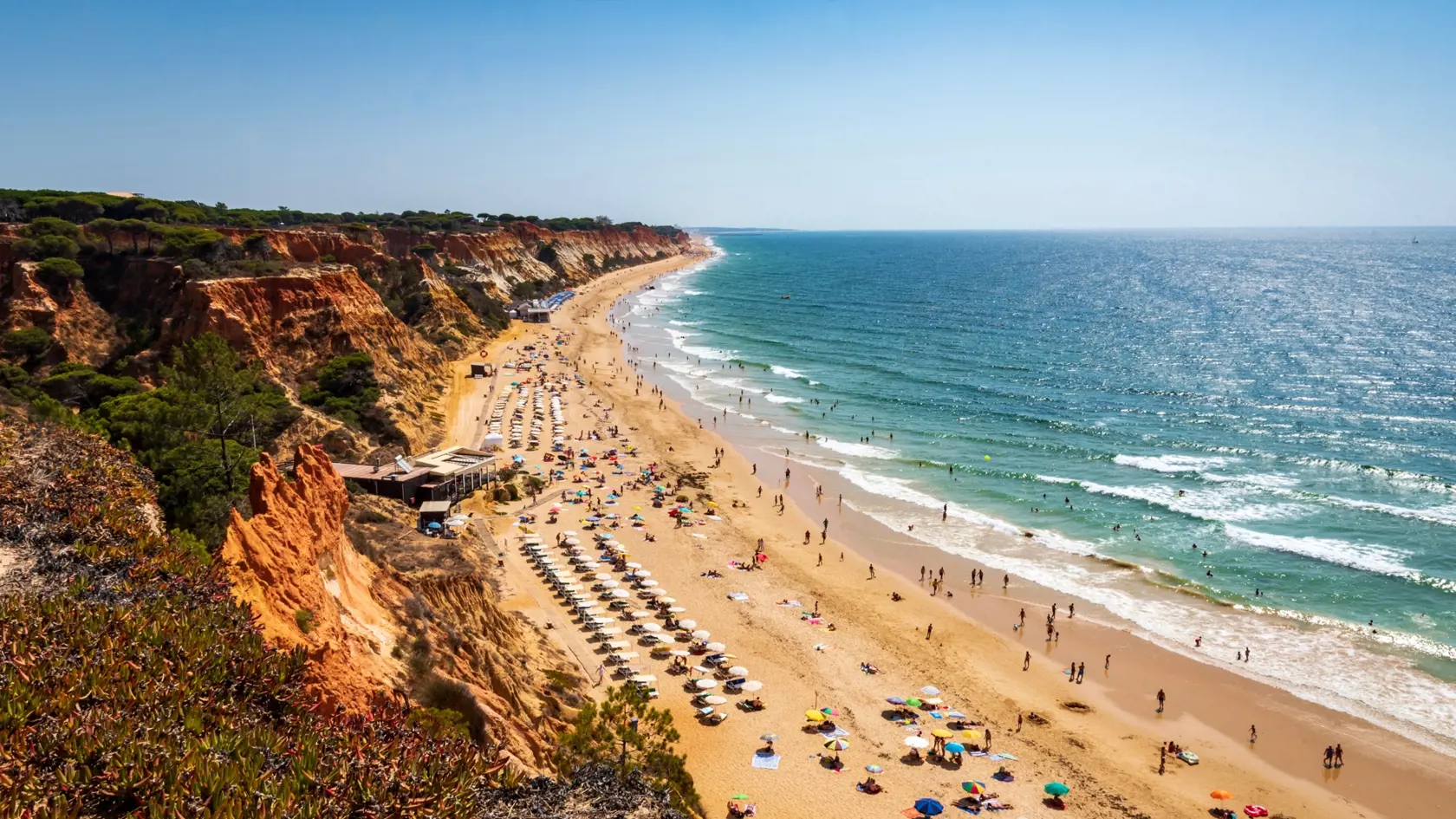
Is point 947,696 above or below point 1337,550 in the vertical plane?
below

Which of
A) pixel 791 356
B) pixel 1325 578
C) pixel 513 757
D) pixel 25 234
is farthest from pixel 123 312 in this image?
pixel 1325 578

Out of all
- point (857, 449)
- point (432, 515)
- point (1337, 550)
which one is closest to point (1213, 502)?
point (1337, 550)

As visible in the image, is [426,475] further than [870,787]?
Yes

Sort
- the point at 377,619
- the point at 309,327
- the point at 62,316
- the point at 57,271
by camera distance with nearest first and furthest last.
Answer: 1. the point at 377,619
2. the point at 62,316
3. the point at 57,271
4. the point at 309,327

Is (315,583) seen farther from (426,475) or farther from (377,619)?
(426,475)

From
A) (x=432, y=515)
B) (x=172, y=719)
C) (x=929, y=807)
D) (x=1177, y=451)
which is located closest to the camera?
(x=172, y=719)

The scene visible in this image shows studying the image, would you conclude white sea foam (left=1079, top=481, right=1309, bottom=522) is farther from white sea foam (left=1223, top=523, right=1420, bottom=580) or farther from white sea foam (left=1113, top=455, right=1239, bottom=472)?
white sea foam (left=1113, top=455, right=1239, bottom=472)

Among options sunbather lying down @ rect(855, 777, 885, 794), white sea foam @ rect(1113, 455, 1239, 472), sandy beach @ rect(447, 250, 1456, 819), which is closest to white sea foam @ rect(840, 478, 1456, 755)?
sandy beach @ rect(447, 250, 1456, 819)

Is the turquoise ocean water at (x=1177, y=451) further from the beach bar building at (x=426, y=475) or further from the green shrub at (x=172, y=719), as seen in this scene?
the green shrub at (x=172, y=719)
